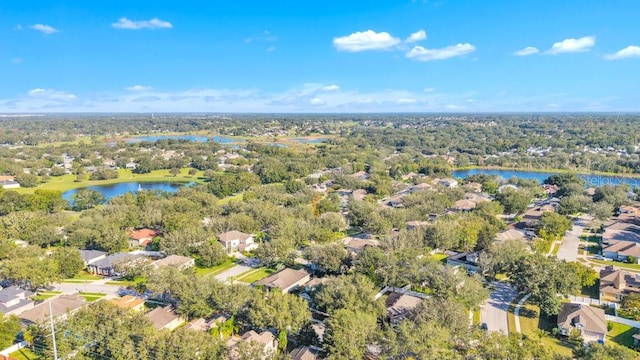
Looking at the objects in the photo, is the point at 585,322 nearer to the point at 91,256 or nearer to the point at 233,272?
the point at 233,272

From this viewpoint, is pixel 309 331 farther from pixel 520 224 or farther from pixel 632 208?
pixel 632 208

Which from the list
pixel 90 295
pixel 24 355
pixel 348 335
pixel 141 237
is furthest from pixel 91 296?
pixel 348 335

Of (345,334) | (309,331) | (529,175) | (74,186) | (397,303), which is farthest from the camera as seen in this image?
(529,175)

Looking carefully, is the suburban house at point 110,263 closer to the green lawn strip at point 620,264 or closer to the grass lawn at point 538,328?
the grass lawn at point 538,328

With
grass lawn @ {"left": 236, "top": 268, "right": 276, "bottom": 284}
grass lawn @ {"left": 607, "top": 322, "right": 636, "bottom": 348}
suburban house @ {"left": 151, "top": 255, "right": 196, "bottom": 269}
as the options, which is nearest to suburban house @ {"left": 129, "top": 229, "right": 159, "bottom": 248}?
suburban house @ {"left": 151, "top": 255, "right": 196, "bottom": 269}

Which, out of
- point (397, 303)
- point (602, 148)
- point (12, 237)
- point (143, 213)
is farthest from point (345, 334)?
point (602, 148)
